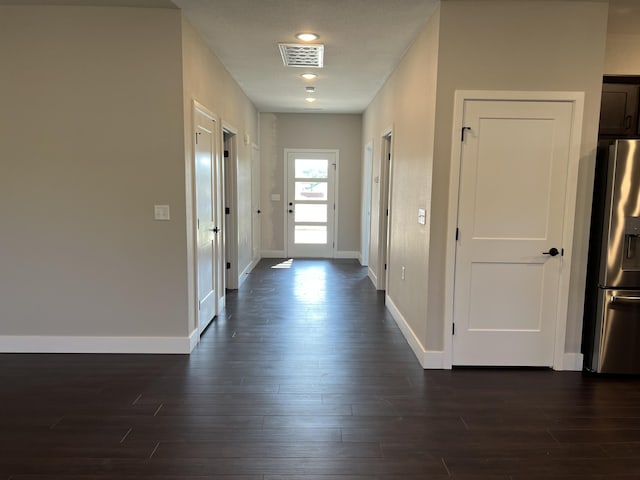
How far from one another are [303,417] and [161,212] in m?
1.93

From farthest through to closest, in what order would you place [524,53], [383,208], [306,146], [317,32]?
[306,146] < [383,208] < [317,32] < [524,53]

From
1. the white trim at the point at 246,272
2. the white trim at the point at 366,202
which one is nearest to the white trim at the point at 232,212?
the white trim at the point at 246,272

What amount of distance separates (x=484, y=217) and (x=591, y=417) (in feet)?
4.74

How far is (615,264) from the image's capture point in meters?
3.25

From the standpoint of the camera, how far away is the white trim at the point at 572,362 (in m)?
3.45

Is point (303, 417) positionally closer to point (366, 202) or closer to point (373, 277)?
point (373, 277)

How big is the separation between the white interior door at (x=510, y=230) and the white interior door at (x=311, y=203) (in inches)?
207

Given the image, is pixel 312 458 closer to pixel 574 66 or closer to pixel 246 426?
pixel 246 426

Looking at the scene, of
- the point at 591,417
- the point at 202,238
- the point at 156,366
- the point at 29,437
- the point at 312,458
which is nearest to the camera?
the point at 312,458

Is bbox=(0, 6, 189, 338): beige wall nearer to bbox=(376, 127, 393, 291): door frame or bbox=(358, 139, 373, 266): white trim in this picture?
bbox=(376, 127, 393, 291): door frame

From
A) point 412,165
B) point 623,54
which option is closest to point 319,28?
point 412,165

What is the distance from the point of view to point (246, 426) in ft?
8.46

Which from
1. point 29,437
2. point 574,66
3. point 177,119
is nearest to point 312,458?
point 29,437

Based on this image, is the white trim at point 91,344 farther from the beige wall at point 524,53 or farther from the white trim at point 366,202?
the white trim at point 366,202
